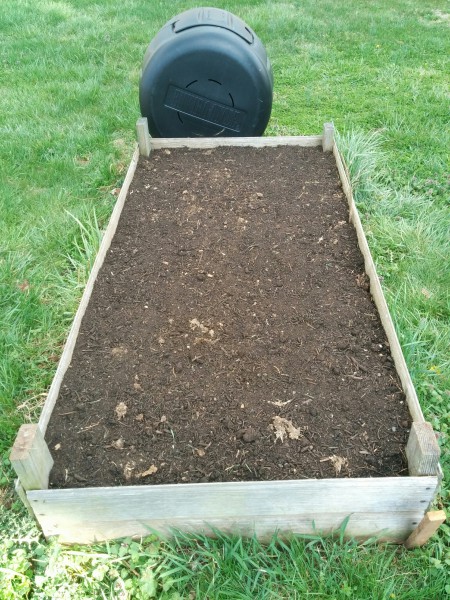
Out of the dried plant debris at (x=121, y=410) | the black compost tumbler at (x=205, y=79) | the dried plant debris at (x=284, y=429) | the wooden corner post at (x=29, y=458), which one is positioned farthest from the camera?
the black compost tumbler at (x=205, y=79)

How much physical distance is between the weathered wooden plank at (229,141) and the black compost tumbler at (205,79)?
0.13 meters

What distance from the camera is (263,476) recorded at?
2.16 metres

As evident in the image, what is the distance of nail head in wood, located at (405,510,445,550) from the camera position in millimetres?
1909

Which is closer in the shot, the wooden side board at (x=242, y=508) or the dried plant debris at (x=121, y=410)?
the wooden side board at (x=242, y=508)

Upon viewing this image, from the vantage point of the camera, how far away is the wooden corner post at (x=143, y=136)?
13.9 ft

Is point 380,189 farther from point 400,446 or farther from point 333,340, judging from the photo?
point 400,446

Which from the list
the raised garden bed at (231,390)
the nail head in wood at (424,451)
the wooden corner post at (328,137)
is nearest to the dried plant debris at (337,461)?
the raised garden bed at (231,390)

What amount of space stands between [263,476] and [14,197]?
3.16 metres

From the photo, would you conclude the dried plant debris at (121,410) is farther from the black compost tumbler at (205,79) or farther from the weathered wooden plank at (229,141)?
the black compost tumbler at (205,79)

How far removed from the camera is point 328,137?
14.7 ft

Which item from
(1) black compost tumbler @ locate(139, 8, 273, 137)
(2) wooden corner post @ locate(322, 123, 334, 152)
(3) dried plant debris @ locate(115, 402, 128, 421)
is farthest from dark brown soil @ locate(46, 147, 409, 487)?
(1) black compost tumbler @ locate(139, 8, 273, 137)

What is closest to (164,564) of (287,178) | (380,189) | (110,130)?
(287,178)

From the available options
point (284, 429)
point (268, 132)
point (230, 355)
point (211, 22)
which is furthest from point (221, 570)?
point (268, 132)

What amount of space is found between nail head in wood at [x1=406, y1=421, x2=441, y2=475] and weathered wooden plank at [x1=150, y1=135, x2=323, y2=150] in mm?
3139
